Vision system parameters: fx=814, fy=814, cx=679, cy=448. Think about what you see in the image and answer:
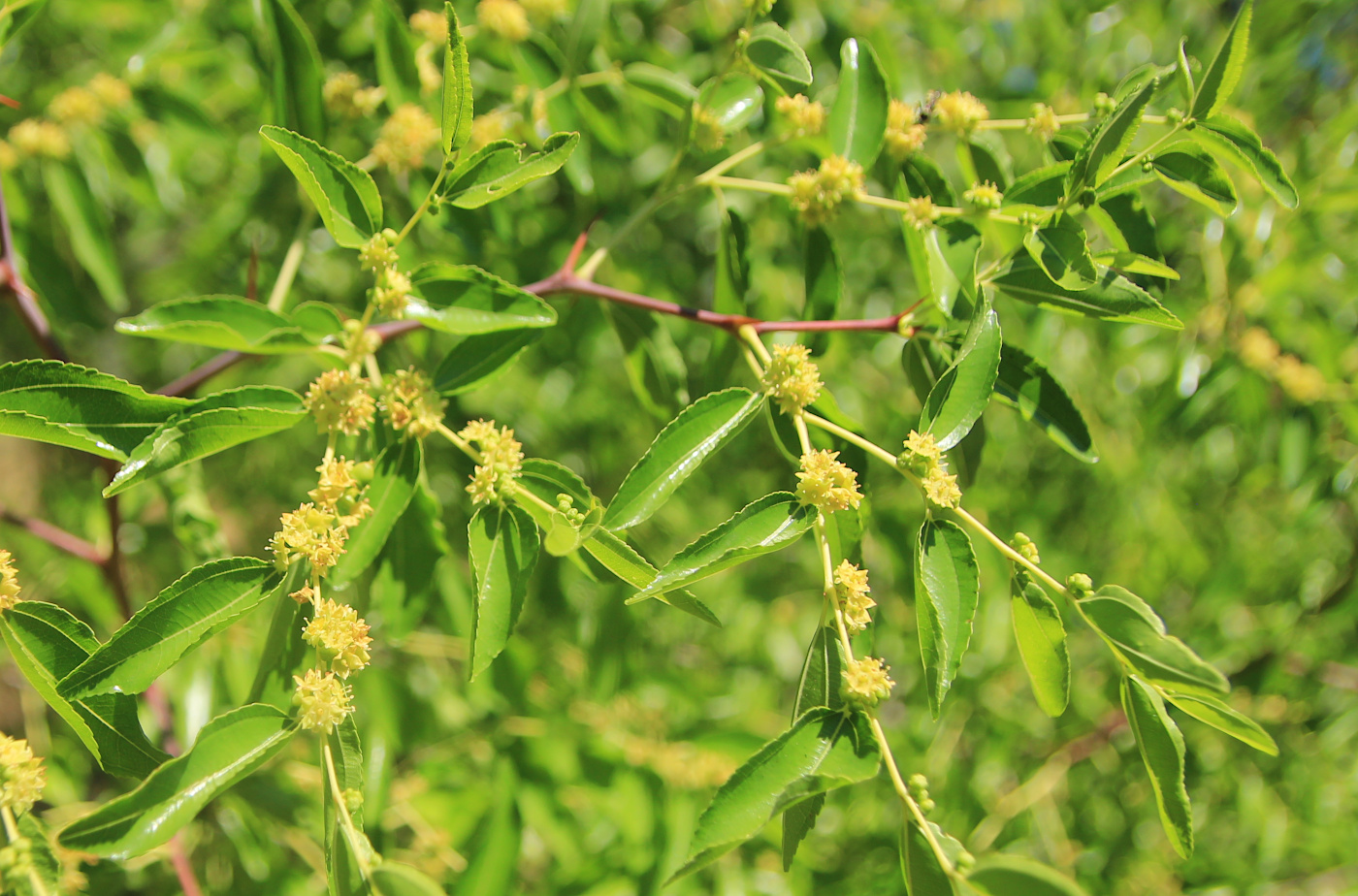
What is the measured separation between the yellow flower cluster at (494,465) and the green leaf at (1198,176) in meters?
0.98

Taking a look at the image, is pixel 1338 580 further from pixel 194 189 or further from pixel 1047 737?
pixel 194 189

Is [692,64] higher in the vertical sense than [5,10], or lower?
lower

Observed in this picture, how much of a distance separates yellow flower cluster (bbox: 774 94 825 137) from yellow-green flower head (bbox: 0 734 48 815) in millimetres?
1435

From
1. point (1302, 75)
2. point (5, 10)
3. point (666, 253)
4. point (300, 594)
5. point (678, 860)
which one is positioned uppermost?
point (5, 10)

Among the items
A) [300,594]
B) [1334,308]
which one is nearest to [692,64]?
[300,594]

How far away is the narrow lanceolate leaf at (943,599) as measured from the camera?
0.96 m

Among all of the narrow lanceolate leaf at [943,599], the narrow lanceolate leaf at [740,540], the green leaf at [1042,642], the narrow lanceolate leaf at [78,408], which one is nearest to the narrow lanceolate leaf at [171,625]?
the narrow lanceolate leaf at [78,408]

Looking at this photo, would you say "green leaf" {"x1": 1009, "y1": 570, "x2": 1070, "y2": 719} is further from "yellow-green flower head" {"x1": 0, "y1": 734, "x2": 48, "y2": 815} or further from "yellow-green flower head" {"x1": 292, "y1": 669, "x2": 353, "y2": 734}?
"yellow-green flower head" {"x1": 0, "y1": 734, "x2": 48, "y2": 815}

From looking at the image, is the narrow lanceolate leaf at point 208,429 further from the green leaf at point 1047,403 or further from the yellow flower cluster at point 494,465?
the green leaf at point 1047,403

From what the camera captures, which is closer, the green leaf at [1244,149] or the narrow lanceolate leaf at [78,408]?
the narrow lanceolate leaf at [78,408]

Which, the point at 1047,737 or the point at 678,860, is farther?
the point at 1047,737

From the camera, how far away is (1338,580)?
252 centimetres

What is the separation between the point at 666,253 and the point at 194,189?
1.46 m

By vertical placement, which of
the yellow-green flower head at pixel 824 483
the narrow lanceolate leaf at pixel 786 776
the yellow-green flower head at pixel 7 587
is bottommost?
the narrow lanceolate leaf at pixel 786 776
